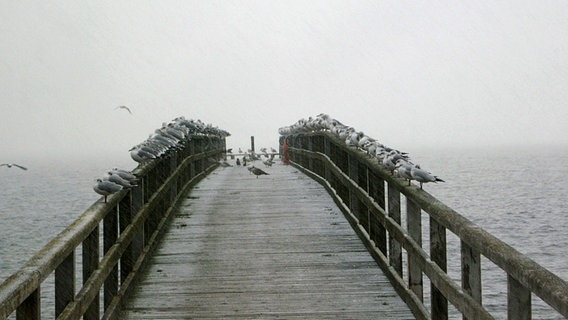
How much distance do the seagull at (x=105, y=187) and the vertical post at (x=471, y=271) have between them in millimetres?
3110

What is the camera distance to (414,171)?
7.19 metres

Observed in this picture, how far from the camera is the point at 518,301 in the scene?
430cm

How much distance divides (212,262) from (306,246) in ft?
4.29

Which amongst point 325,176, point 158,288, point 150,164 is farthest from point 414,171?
point 325,176

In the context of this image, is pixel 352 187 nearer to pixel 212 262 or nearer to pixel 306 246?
pixel 306 246

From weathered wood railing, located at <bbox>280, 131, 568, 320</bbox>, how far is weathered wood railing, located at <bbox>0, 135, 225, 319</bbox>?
2.49 metres

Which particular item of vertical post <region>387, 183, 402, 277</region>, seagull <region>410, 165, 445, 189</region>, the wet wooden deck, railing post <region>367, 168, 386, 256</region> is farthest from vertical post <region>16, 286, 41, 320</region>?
railing post <region>367, 168, 386, 256</region>

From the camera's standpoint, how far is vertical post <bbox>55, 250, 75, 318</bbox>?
5.27 metres

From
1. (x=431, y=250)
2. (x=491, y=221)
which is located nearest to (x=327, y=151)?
(x=431, y=250)

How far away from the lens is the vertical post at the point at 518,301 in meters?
4.23

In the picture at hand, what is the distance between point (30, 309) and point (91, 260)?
167 centimetres

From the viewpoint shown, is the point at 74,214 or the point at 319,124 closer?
the point at 319,124

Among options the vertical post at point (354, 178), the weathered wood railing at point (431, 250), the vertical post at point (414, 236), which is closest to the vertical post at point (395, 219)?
the weathered wood railing at point (431, 250)

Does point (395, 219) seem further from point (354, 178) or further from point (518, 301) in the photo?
point (518, 301)
